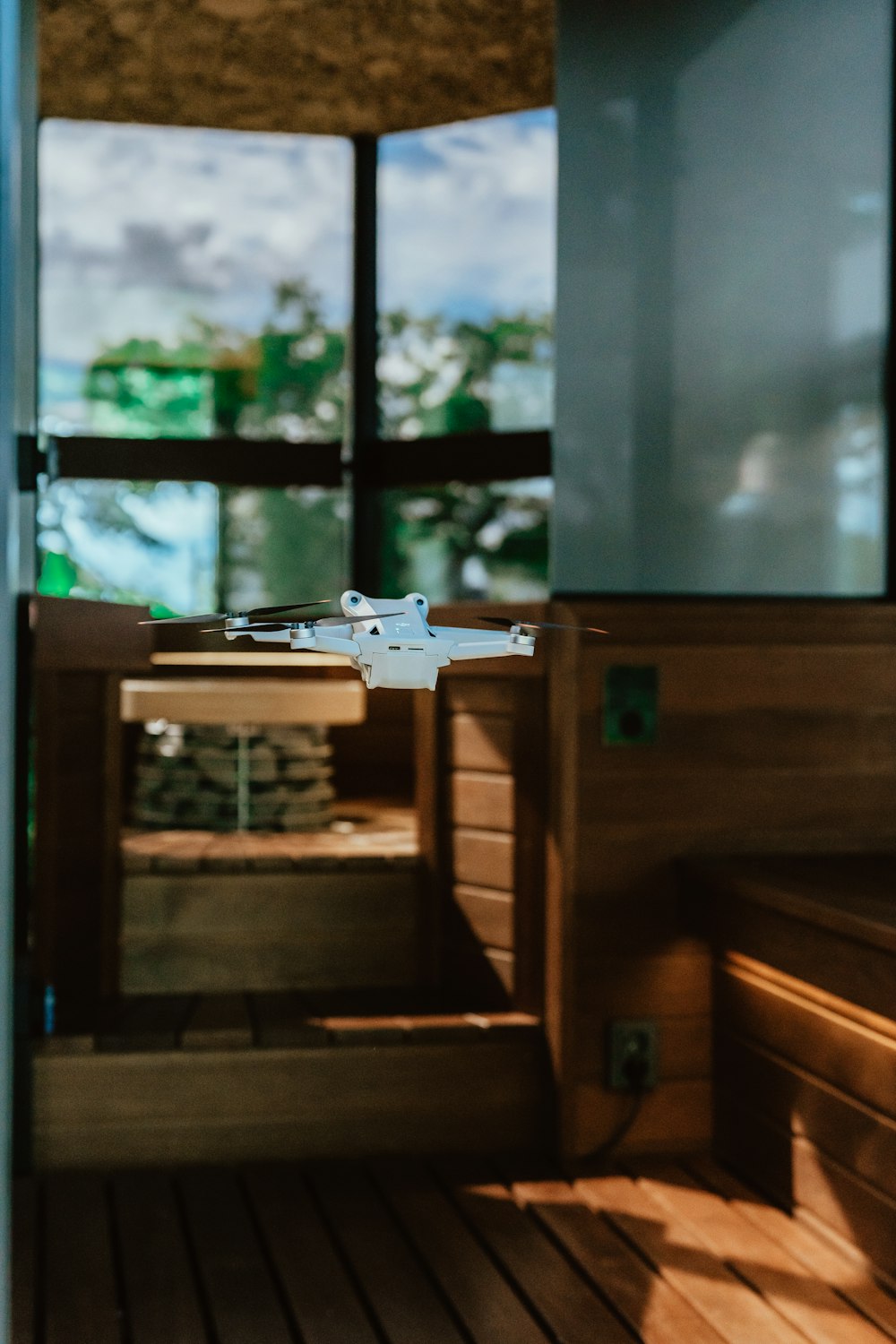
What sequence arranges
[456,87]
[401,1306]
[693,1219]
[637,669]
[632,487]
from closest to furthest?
1. [401,1306]
2. [693,1219]
3. [637,669]
4. [632,487]
5. [456,87]

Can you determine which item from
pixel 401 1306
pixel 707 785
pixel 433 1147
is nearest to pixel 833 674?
pixel 707 785

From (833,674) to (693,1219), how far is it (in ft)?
3.36

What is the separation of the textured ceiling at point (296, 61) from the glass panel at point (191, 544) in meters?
1.02

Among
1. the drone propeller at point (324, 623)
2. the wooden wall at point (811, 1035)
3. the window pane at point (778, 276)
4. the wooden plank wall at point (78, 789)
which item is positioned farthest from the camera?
the window pane at point (778, 276)

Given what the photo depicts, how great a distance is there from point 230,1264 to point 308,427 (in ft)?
8.15

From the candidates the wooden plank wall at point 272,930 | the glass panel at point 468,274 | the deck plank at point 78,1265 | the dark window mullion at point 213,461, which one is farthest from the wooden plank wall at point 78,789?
the glass panel at point 468,274

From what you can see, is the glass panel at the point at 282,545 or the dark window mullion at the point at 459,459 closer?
the dark window mullion at the point at 459,459

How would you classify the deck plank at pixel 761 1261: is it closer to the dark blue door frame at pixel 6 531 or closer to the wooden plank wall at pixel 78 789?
the wooden plank wall at pixel 78 789

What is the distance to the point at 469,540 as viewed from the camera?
12.6ft

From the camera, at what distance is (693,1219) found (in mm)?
2312

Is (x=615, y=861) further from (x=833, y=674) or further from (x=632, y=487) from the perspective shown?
(x=632, y=487)

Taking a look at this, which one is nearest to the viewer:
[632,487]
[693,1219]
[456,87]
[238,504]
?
[693,1219]

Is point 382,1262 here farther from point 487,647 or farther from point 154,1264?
point 487,647

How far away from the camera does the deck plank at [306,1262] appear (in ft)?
6.35
